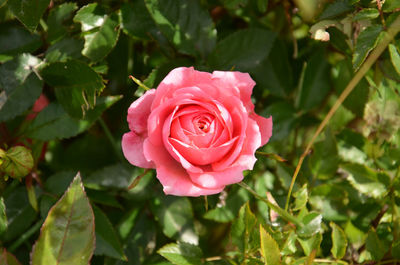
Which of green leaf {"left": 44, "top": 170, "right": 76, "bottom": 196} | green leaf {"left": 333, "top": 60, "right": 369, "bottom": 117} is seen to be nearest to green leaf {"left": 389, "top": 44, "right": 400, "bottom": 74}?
green leaf {"left": 333, "top": 60, "right": 369, "bottom": 117}

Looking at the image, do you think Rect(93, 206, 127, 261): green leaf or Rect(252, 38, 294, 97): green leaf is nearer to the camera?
Rect(93, 206, 127, 261): green leaf

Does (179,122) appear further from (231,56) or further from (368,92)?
(368,92)

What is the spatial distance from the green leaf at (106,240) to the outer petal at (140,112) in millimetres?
218

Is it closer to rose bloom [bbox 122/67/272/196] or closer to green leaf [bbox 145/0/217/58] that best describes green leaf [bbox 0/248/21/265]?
rose bloom [bbox 122/67/272/196]

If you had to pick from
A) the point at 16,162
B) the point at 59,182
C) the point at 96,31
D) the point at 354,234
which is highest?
the point at 96,31

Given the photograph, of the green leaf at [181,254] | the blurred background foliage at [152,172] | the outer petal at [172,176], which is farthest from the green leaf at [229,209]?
the outer petal at [172,176]

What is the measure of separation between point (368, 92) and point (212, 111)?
0.38 metres

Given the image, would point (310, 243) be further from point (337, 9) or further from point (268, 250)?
point (337, 9)

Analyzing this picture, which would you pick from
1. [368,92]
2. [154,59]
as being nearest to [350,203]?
[368,92]

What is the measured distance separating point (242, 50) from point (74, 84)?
313 millimetres

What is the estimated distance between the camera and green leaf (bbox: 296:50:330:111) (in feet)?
3.31

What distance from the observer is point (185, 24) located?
0.84 m

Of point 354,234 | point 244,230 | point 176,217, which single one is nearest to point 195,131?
point 244,230

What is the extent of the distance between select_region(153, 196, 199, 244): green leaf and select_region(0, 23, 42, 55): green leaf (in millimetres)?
376
